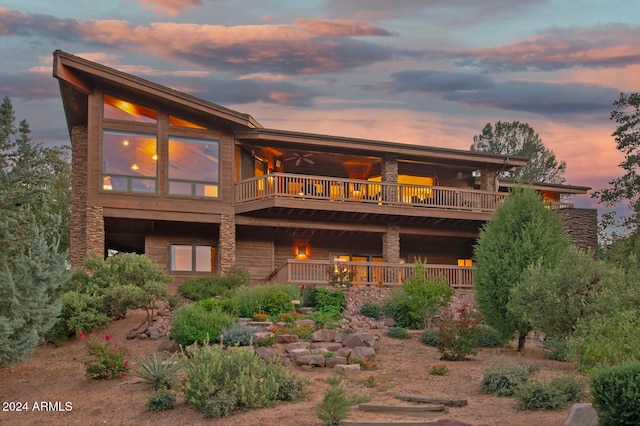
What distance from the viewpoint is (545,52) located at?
2780cm

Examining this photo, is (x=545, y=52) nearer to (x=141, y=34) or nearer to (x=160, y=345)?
(x=141, y=34)

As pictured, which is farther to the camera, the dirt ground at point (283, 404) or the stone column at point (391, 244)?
the stone column at point (391, 244)

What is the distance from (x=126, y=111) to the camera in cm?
2717

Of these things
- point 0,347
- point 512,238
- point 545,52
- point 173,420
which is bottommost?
point 173,420

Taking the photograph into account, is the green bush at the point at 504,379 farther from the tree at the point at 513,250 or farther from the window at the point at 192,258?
the window at the point at 192,258

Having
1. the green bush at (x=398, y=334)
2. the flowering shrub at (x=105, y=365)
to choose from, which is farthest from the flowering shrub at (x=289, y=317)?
the flowering shrub at (x=105, y=365)

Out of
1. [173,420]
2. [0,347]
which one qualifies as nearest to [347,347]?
[173,420]

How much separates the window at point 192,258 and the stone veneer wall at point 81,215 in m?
3.26

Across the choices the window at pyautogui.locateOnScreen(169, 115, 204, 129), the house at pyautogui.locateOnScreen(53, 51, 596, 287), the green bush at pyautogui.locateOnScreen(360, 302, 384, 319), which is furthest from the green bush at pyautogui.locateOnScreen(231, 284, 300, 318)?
the window at pyautogui.locateOnScreen(169, 115, 204, 129)

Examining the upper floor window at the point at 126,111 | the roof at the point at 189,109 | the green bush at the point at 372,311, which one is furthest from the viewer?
the upper floor window at the point at 126,111

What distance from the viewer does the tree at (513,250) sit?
62.7 ft

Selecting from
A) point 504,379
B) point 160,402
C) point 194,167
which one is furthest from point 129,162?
point 504,379

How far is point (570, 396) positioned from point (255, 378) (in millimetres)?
5665

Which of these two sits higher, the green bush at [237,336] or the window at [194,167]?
the window at [194,167]
